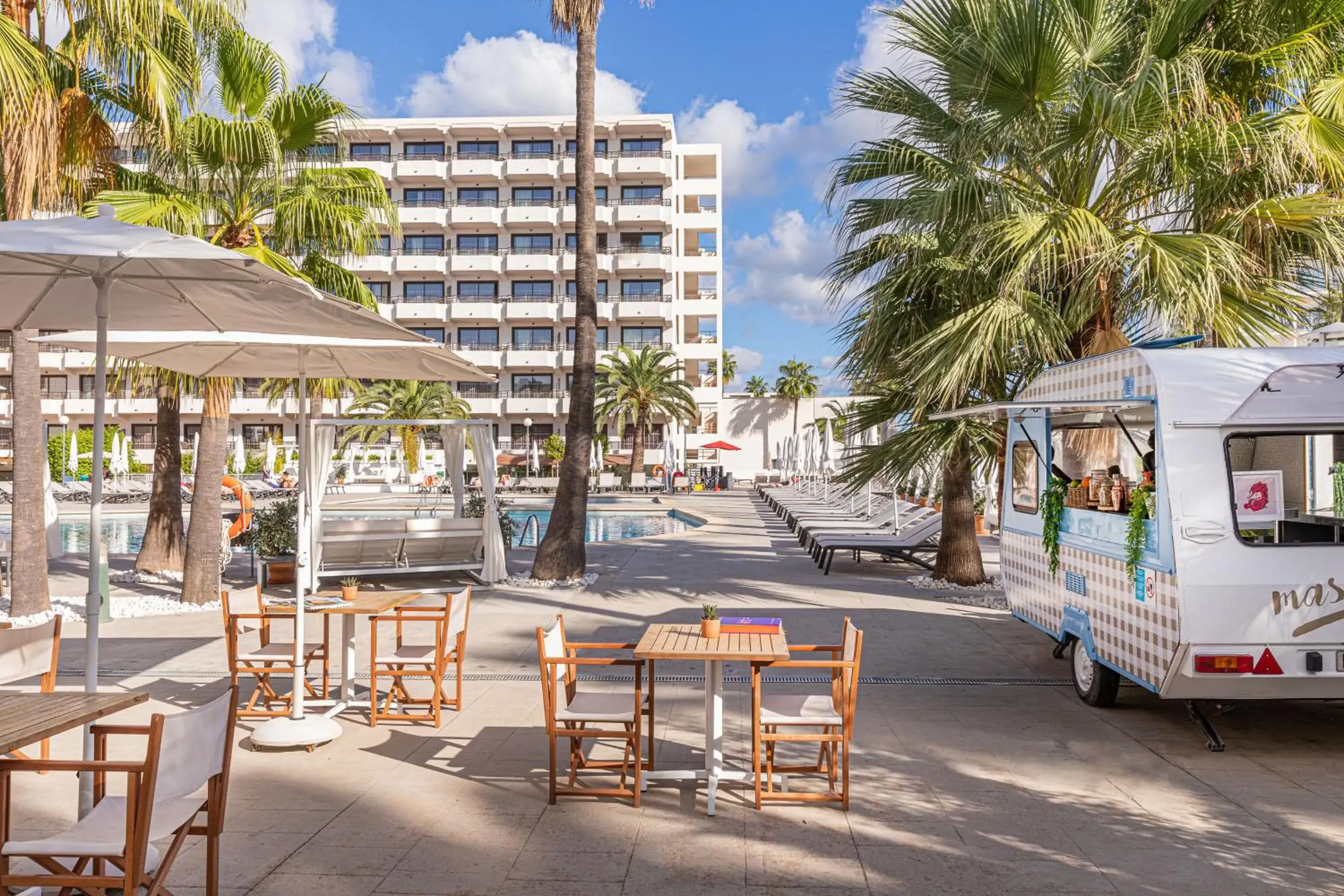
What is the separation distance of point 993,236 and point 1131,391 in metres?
2.53

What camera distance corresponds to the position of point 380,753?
5.96 meters

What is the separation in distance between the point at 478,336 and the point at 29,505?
45.0 metres

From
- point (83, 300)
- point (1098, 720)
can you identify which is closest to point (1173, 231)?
point (1098, 720)

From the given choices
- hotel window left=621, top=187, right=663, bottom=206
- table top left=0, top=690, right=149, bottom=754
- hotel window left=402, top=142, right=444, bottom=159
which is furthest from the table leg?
hotel window left=402, top=142, right=444, bottom=159

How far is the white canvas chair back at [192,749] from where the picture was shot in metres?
3.29

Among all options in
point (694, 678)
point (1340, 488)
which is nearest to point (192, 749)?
point (694, 678)

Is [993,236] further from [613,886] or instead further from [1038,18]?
[613,886]

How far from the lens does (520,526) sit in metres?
25.2

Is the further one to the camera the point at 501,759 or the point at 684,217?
the point at 684,217

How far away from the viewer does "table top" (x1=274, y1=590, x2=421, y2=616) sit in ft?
21.1

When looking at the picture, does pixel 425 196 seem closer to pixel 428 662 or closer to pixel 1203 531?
pixel 428 662

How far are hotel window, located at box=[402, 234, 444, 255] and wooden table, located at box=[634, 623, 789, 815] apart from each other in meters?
52.3

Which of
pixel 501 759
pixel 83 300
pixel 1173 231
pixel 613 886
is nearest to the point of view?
pixel 613 886

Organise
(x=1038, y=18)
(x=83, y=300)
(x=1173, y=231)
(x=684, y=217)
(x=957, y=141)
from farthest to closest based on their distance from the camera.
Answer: (x=684, y=217), (x=957, y=141), (x=1173, y=231), (x=1038, y=18), (x=83, y=300)
